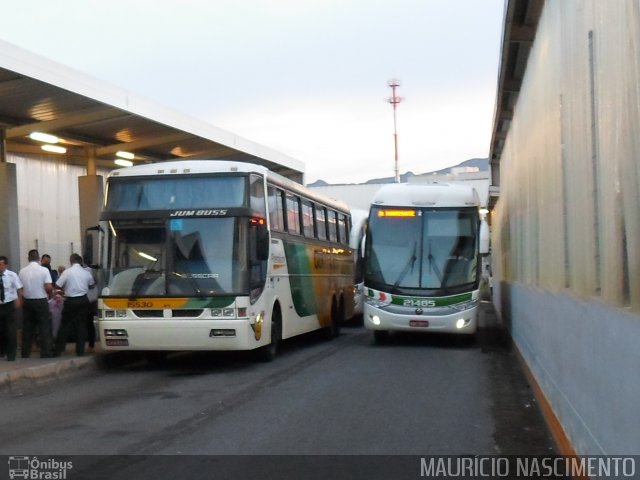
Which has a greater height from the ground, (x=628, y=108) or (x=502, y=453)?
(x=628, y=108)

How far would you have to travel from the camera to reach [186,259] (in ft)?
44.5

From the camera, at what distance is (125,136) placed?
21.5m

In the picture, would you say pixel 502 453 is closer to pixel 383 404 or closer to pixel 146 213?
pixel 383 404

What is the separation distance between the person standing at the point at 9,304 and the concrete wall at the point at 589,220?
26.1ft

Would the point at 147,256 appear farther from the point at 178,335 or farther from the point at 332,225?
the point at 332,225

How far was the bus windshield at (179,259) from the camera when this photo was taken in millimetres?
13469

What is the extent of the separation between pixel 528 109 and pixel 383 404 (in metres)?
5.91

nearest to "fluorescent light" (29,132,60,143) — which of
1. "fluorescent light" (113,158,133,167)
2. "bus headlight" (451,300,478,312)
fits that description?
"fluorescent light" (113,158,133,167)

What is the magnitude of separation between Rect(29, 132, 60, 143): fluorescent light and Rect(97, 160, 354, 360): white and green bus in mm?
5742

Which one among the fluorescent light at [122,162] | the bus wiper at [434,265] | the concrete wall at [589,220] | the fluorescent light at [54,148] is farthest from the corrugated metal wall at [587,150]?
the fluorescent light at [122,162]

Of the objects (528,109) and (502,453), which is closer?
(502,453)

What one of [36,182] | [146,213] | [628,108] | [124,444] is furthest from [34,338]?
[628,108]

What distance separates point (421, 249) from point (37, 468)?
11620 millimetres

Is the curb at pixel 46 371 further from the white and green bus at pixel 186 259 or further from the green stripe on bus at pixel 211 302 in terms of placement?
the green stripe on bus at pixel 211 302
